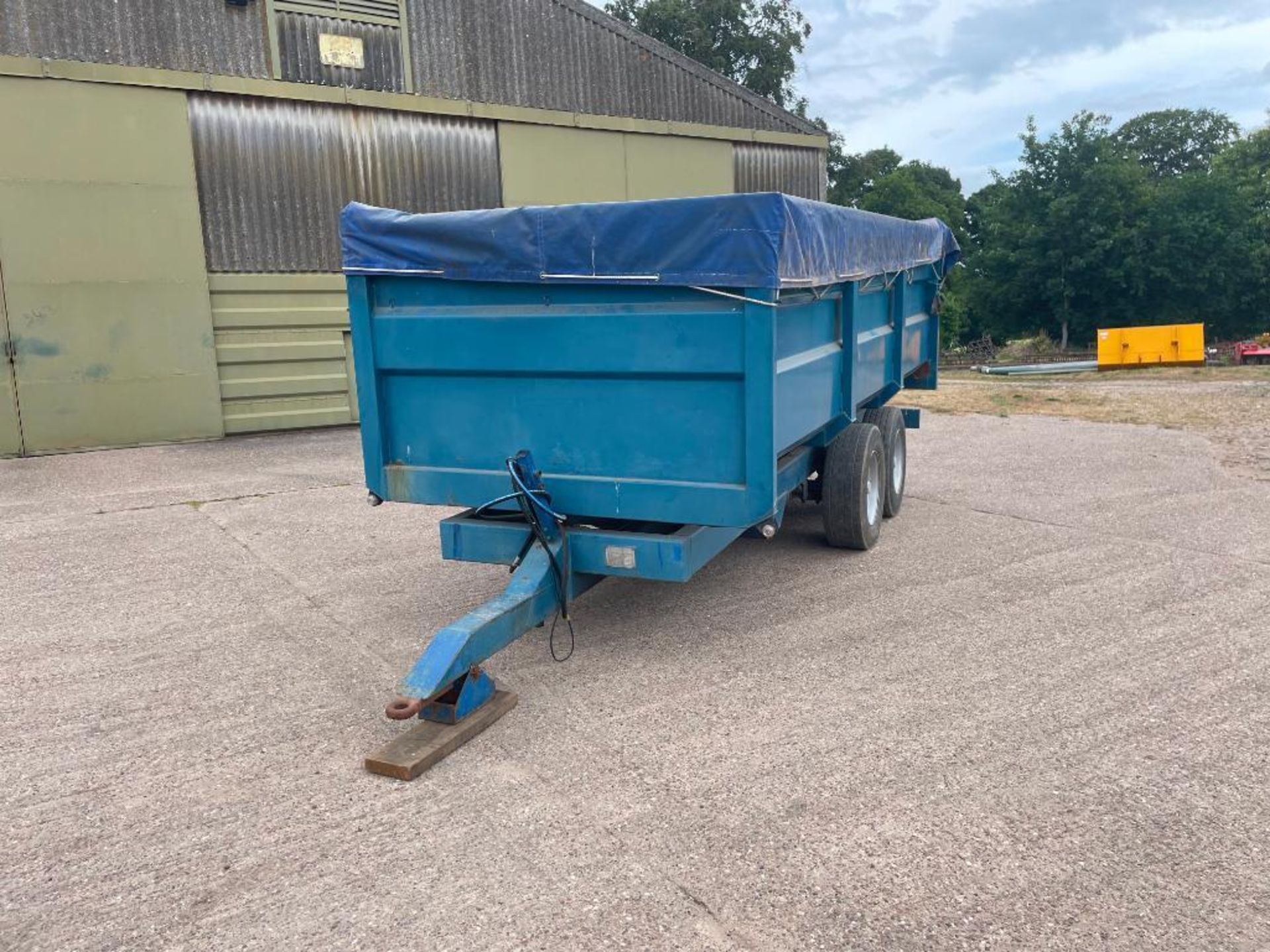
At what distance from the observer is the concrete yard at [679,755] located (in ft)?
9.78

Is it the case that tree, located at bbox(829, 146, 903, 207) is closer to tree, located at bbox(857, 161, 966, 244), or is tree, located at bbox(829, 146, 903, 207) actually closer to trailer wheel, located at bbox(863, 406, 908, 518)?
tree, located at bbox(857, 161, 966, 244)

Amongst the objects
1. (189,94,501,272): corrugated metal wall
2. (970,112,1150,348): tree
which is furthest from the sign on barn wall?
(970,112,1150,348): tree

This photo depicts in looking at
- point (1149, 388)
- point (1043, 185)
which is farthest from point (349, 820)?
point (1043, 185)

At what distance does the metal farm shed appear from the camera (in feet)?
39.0

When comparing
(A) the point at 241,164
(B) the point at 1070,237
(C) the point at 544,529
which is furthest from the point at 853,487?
(B) the point at 1070,237

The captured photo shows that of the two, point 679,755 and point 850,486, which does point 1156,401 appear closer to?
point 850,486

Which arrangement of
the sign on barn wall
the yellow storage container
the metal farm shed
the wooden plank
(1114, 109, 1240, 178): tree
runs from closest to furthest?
the wooden plank, the metal farm shed, the sign on barn wall, the yellow storage container, (1114, 109, 1240, 178): tree

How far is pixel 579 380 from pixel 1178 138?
224 ft

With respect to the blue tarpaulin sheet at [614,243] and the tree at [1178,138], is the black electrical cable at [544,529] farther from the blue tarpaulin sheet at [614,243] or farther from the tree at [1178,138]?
the tree at [1178,138]

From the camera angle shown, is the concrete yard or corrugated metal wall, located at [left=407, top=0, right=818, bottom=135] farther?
corrugated metal wall, located at [left=407, top=0, right=818, bottom=135]

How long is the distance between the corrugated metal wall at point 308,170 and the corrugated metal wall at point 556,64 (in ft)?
2.39

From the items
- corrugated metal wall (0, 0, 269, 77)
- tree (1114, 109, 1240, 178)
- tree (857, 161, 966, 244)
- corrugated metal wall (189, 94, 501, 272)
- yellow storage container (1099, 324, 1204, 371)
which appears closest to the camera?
corrugated metal wall (0, 0, 269, 77)

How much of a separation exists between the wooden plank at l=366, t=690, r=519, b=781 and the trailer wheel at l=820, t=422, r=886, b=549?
10.4 feet

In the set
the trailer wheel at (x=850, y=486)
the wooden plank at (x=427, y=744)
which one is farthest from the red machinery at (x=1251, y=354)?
the wooden plank at (x=427, y=744)
